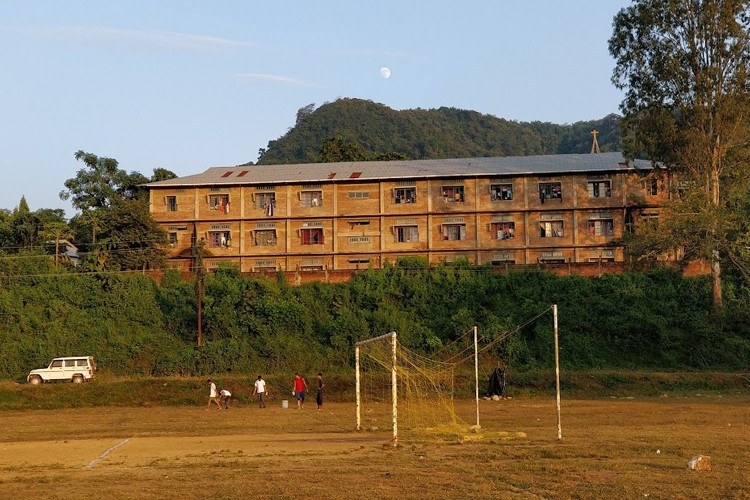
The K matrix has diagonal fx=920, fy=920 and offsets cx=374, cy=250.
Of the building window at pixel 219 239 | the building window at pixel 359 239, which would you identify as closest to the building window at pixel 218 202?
the building window at pixel 219 239

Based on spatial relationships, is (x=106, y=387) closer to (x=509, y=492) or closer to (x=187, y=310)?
(x=187, y=310)

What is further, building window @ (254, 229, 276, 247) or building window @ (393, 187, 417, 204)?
building window @ (254, 229, 276, 247)

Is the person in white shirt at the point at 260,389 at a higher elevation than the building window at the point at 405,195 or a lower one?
lower

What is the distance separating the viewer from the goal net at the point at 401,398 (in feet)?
90.0

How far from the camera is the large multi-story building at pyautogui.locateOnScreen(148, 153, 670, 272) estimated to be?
67000 mm

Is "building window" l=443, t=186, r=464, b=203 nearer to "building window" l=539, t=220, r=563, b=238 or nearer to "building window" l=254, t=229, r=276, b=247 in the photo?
"building window" l=539, t=220, r=563, b=238

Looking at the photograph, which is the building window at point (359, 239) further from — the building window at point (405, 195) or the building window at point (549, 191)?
the building window at point (549, 191)

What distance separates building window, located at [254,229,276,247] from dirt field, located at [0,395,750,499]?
34314mm

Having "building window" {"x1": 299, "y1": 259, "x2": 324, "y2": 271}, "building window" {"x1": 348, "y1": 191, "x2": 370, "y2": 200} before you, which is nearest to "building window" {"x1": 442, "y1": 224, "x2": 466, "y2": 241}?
"building window" {"x1": 348, "y1": 191, "x2": 370, "y2": 200}

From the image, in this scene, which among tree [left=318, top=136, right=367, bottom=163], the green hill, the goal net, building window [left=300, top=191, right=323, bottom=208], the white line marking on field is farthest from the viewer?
the green hill

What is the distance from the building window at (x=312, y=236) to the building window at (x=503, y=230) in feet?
42.2

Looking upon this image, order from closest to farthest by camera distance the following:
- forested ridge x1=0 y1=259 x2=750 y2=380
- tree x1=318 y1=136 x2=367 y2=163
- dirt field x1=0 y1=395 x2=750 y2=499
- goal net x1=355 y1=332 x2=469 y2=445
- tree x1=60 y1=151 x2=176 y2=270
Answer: dirt field x1=0 y1=395 x2=750 y2=499 → goal net x1=355 y1=332 x2=469 y2=445 → forested ridge x1=0 y1=259 x2=750 y2=380 → tree x1=60 y1=151 x2=176 y2=270 → tree x1=318 y1=136 x2=367 y2=163

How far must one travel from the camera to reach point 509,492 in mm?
16562

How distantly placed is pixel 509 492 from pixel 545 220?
52.5m
